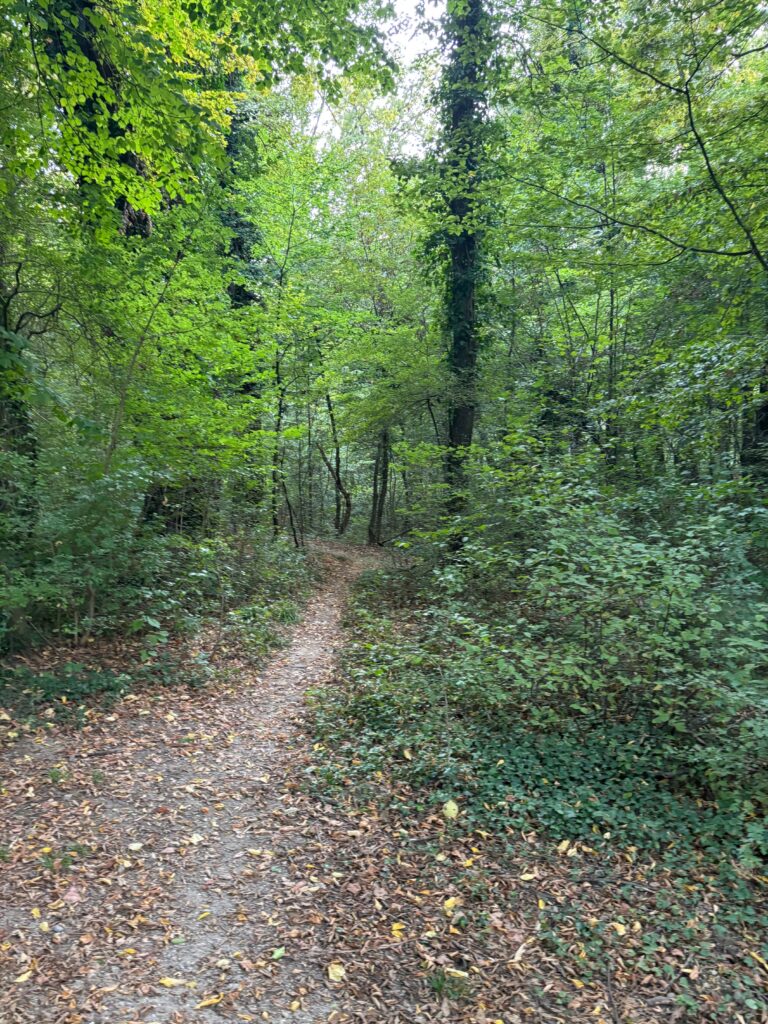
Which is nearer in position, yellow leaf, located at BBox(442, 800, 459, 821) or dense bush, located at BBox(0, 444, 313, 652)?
yellow leaf, located at BBox(442, 800, 459, 821)

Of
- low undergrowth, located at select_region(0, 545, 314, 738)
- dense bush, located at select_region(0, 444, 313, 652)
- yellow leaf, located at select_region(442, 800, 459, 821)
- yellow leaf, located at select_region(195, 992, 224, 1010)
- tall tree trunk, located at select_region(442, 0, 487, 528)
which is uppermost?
tall tree trunk, located at select_region(442, 0, 487, 528)

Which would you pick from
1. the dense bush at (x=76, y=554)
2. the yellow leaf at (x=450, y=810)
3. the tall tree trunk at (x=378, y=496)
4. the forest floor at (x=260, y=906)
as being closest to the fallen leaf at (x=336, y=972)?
the forest floor at (x=260, y=906)

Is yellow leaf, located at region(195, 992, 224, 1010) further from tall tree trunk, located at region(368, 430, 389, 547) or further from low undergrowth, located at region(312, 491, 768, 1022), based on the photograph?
tall tree trunk, located at region(368, 430, 389, 547)

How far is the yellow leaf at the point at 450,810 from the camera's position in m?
4.51

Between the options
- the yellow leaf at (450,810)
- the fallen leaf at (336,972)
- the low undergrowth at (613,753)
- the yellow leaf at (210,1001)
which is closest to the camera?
the yellow leaf at (210,1001)

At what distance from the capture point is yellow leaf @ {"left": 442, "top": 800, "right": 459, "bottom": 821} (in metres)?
4.51

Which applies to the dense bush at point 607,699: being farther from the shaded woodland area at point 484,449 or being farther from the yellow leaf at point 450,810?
the yellow leaf at point 450,810

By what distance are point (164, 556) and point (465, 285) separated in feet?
26.4

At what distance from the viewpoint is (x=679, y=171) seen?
8.41 m

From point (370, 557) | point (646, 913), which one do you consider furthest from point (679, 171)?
point (370, 557)

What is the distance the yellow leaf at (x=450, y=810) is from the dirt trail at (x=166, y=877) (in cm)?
81

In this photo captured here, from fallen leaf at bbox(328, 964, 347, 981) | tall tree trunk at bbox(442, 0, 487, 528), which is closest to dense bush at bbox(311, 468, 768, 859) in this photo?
fallen leaf at bbox(328, 964, 347, 981)

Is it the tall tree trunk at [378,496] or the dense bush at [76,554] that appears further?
the tall tree trunk at [378,496]

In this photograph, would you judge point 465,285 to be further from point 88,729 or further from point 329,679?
point 88,729
